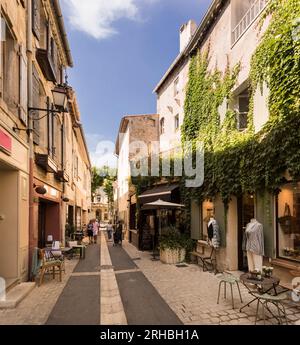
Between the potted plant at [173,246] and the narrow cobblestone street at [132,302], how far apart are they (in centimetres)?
138

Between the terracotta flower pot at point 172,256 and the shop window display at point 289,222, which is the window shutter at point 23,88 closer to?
the terracotta flower pot at point 172,256

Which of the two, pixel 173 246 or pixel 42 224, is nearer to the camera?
pixel 173 246

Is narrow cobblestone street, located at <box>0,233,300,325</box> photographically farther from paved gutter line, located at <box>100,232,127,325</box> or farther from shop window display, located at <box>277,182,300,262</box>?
shop window display, located at <box>277,182,300,262</box>

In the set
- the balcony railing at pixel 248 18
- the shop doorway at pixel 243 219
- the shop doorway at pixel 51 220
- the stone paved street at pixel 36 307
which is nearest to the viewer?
the stone paved street at pixel 36 307

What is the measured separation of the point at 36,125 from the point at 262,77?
7020mm

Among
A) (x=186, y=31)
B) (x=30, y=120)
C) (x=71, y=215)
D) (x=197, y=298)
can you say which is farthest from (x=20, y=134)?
(x=186, y=31)

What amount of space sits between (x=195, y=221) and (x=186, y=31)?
12076 millimetres

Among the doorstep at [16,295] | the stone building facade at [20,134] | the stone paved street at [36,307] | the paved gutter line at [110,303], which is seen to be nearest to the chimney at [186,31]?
the stone building facade at [20,134]

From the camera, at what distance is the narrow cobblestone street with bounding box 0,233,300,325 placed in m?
4.86

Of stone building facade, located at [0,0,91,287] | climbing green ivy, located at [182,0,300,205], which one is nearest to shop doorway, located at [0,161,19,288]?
stone building facade, located at [0,0,91,287]

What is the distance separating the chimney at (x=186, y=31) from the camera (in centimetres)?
1619

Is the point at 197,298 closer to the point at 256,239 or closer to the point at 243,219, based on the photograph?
the point at 256,239

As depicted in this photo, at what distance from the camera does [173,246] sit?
1041 centimetres
